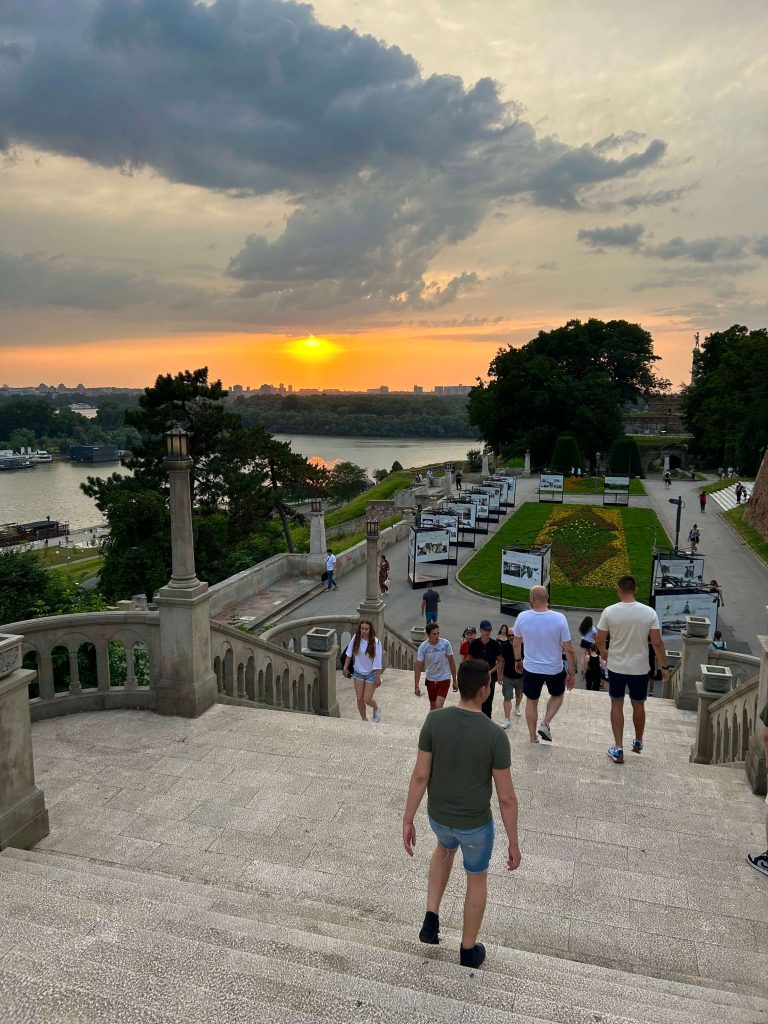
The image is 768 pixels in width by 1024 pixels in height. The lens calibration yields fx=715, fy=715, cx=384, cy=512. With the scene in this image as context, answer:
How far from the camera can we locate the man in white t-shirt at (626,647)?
671cm

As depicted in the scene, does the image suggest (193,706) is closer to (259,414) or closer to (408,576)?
(408,576)

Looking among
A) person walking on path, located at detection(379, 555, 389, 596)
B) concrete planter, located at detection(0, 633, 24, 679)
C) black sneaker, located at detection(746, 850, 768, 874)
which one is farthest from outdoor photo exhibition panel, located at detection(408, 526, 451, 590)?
concrete planter, located at detection(0, 633, 24, 679)

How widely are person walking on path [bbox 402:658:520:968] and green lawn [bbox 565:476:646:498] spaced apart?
44.9 meters

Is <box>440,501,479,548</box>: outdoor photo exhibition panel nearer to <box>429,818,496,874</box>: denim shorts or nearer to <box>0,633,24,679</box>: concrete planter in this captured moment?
<box>0,633,24,679</box>: concrete planter

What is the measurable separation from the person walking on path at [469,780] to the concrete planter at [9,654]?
2968 millimetres

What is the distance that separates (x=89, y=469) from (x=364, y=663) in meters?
146

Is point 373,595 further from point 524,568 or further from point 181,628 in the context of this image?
point 524,568

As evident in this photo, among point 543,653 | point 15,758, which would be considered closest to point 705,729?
point 543,653

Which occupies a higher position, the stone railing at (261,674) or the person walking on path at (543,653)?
the person walking on path at (543,653)

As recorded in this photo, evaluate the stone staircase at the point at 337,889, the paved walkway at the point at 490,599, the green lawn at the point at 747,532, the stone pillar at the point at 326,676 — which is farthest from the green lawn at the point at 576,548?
→ the stone staircase at the point at 337,889

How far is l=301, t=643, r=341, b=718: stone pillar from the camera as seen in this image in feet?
30.9

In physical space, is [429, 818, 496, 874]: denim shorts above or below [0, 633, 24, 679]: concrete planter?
below

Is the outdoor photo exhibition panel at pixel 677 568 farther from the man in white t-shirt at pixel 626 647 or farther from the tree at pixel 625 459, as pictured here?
the tree at pixel 625 459

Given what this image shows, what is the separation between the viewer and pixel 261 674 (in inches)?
337
